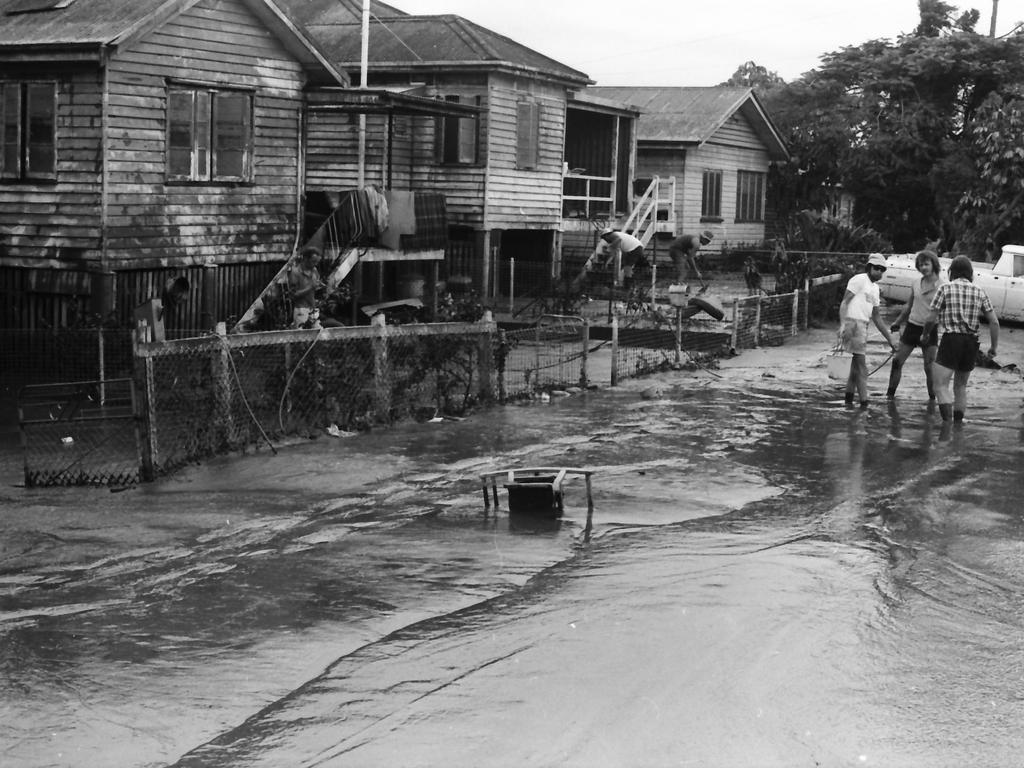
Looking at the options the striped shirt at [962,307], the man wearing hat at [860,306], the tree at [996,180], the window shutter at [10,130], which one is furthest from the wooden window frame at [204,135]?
the tree at [996,180]

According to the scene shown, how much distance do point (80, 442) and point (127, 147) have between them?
6.90 metres

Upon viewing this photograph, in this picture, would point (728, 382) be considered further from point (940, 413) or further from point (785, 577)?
point (785, 577)

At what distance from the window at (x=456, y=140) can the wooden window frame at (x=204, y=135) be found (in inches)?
302

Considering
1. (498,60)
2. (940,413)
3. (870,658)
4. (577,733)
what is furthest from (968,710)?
(498,60)

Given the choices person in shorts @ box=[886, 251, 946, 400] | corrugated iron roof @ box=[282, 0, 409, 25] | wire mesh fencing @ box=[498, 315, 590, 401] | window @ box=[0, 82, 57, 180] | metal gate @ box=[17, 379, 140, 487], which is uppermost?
corrugated iron roof @ box=[282, 0, 409, 25]

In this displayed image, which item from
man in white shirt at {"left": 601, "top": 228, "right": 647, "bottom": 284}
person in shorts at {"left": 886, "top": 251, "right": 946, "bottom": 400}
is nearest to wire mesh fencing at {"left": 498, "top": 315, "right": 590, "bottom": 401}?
man in white shirt at {"left": 601, "top": 228, "right": 647, "bottom": 284}

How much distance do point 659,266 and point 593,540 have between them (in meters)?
29.0

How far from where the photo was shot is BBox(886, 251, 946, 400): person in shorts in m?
15.8

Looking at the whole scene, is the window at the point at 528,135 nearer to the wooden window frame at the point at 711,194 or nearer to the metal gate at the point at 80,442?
the wooden window frame at the point at 711,194

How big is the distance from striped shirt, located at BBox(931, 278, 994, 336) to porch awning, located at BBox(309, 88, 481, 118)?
33.5 feet

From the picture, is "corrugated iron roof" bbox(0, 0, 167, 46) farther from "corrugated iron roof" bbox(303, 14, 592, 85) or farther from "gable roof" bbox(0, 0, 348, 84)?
"corrugated iron roof" bbox(303, 14, 592, 85)

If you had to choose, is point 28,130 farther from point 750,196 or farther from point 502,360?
point 750,196

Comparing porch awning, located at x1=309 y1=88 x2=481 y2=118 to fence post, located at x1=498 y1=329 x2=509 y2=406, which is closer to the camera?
fence post, located at x1=498 y1=329 x2=509 y2=406

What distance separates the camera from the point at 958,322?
47.8 feet
